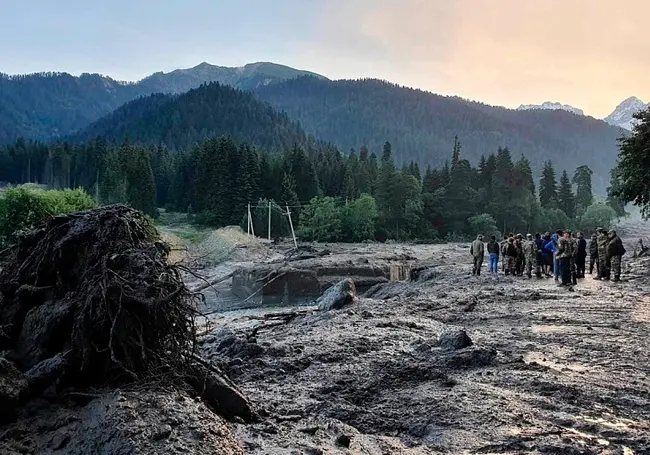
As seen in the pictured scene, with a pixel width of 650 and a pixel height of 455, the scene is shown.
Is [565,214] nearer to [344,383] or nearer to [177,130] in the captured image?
[344,383]

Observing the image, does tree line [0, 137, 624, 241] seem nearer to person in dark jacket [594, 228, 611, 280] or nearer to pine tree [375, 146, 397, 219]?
pine tree [375, 146, 397, 219]

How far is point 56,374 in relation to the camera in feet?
15.6

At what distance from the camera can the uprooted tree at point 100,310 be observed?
4848 mm

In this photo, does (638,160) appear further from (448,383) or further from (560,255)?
(448,383)

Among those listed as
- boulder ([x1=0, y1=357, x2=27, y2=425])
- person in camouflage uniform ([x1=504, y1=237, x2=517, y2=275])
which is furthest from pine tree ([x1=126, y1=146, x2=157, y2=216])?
boulder ([x1=0, y1=357, x2=27, y2=425])

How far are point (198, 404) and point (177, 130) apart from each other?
20083cm

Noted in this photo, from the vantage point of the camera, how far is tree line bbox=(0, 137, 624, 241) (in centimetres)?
6875

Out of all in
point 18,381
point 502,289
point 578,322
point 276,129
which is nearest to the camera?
point 18,381

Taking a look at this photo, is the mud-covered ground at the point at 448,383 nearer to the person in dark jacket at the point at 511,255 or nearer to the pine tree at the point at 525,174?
the person in dark jacket at the point at 511,255

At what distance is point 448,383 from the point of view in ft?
24.6

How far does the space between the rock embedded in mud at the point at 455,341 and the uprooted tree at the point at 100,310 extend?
14.0 ft

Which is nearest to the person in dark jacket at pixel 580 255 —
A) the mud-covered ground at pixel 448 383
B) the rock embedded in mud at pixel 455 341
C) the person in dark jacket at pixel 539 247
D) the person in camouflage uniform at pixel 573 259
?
the person in camouflage uniform at pixel 573 259

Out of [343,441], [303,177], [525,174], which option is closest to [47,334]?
[343,441]

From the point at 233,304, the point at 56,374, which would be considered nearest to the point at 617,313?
the point at 56,374
